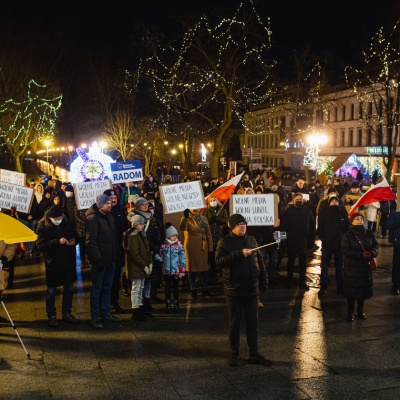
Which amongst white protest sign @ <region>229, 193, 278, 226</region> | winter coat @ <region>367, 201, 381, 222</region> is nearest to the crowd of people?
white protest sign @ <region>229, 193, 278, 226</region>

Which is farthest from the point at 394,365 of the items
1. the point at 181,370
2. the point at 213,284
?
the point at 213,284

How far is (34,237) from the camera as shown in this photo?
696 cm

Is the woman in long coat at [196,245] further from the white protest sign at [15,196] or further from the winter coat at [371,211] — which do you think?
the winter coat at [371,211]

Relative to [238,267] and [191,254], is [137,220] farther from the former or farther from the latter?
[238,267]

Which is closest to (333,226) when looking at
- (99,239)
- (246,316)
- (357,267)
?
(357,267)

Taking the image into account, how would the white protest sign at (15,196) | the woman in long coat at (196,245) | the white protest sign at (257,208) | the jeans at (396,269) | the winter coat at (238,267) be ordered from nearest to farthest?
1. the winter coat at (238,267)
2. the white protest sign at (257,208)
3. the woman in long coat at (196,245)
4. the jeans at (396,269)
5. the white protest sign at (15,196)

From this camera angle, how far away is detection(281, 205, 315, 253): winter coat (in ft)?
36.6

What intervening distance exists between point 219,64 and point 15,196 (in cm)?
2471

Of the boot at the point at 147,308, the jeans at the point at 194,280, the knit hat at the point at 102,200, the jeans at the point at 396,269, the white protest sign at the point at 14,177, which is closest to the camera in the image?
the knit hat at the point at 102,200

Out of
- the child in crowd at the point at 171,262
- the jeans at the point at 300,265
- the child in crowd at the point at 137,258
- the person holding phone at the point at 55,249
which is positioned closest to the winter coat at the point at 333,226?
the jeans at the point at 300,265

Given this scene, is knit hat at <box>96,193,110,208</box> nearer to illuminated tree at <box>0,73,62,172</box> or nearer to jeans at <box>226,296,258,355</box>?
jeans at <box>226,296,258,355</box>

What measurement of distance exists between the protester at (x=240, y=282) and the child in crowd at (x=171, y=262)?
8.11 feet

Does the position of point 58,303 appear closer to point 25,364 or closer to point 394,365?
point 25,364

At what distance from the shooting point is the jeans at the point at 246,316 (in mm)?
6766
